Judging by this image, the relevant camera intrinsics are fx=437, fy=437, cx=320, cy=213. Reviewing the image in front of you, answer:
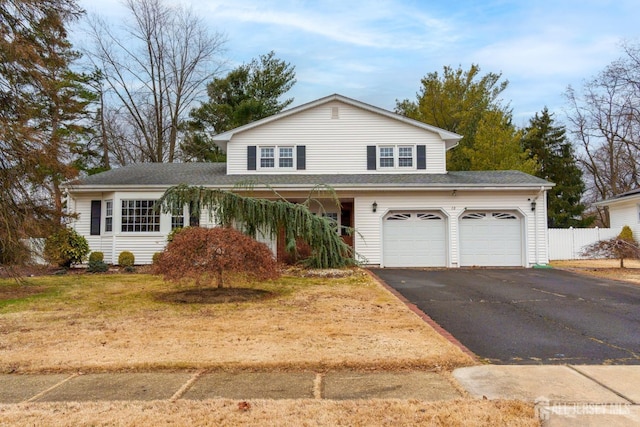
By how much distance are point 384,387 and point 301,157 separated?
1467 centimetres

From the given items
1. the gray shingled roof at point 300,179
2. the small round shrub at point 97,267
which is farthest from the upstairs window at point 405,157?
the small round shrub at point 97,267

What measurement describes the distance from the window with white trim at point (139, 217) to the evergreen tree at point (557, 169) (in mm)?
28172

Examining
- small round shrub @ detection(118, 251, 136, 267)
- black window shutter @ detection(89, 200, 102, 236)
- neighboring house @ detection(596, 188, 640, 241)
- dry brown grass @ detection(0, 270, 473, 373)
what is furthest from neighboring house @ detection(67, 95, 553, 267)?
neighboring house @ detection(596, 188, 640, 241)

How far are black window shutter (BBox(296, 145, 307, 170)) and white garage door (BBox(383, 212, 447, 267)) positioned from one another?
4192 millimetres

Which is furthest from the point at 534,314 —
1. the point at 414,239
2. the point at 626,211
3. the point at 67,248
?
the point at 626,211

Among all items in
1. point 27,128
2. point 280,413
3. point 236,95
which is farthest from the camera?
point 236,95

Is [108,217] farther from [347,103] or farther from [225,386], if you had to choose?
[225,386]

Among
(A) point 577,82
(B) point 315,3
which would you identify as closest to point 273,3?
(B) point 315,3

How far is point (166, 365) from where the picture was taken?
5004mm

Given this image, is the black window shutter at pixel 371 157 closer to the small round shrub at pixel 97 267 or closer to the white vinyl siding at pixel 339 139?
the white vinyl siding at pixel 339 139

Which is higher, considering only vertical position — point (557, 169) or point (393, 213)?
point (557, 169)

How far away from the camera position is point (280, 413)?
3.60 m

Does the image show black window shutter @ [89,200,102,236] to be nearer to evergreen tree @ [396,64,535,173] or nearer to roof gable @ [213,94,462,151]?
roof gable @ [213,94,462,151]

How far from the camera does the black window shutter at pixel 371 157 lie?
18.2 metres
